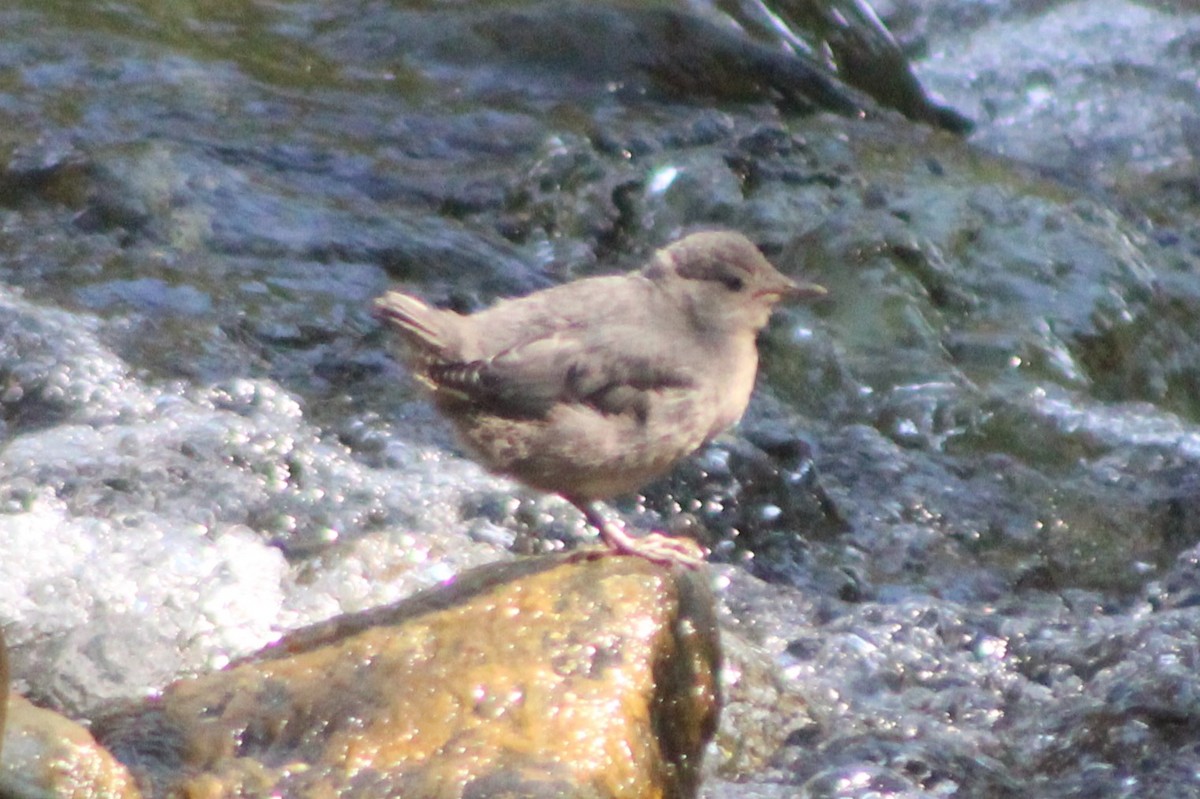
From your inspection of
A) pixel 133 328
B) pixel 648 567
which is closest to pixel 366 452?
pixel 133 328

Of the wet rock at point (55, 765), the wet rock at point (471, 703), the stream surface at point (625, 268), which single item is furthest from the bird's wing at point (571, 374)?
the wet rock at point (55, 765)

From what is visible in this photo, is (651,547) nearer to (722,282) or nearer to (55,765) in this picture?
(722,282)

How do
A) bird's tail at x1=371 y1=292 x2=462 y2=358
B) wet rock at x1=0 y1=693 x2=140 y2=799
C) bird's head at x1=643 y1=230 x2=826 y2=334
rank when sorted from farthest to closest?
bird's head at x1=643 y1=230 x2=826 y2=334 < bird's tail at x1=371 y1=292 x2=462 y2=358 < wet rock at x1=0 y1=693 x2=140 y2=799

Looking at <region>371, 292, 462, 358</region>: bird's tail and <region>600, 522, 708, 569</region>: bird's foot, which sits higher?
<region>371, 292, 462, 358</region>: bird's tail

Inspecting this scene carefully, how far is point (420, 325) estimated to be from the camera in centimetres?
410

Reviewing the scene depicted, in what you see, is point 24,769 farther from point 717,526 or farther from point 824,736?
point 717,526

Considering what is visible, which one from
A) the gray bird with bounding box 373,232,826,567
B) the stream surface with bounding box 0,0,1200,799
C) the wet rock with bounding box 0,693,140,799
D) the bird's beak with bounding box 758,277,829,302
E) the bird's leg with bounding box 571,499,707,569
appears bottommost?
the stream surface with bounding box 0,0,1200,799

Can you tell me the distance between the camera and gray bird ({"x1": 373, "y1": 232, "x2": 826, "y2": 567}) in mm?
4141

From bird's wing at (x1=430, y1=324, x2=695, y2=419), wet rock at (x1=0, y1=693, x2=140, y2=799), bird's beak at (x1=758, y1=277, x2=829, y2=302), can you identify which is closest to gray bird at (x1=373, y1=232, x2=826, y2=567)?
bird's wing at (x1=430, y1=324, x2=695, y2=419)

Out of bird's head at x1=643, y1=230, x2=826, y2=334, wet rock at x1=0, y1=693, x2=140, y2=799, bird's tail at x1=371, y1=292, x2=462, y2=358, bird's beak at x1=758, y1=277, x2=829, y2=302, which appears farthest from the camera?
bird's beak at x1=758, y1=277, x2=829, y2=302

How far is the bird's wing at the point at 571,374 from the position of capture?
4125mm

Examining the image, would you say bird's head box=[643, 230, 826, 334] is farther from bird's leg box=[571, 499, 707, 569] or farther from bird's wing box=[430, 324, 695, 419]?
bird's leg box=[571, 499, 707, 569]

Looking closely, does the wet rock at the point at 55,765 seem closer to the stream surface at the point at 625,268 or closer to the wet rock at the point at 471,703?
the wet rock at the point at 471,703

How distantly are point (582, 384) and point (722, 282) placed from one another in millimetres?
650
